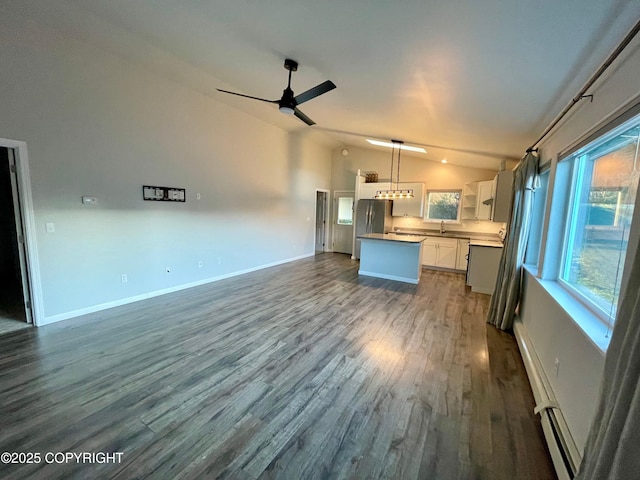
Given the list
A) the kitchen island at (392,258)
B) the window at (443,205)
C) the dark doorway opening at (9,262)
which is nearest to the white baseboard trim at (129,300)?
the dark doorway opening at (9,262)

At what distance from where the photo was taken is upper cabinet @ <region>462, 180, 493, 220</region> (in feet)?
18.7

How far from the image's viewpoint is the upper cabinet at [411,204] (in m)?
7.13

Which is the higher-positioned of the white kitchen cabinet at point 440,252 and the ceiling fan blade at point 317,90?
the ceiling fan blade at point 317,90

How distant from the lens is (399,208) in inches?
293

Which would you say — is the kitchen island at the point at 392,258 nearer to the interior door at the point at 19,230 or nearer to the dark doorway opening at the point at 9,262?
the interior door at the point at 19,230

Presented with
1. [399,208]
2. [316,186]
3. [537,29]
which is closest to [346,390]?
[537,29]

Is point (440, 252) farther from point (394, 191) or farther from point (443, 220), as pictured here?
point (394, 191)

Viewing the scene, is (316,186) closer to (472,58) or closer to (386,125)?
(386,125)

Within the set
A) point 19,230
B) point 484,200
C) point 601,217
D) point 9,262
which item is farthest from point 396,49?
point 9,262

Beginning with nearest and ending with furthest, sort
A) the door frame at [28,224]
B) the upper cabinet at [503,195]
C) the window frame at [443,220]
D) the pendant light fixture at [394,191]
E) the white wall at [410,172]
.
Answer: the door frame at [28,224] < the upper cabinet at [503,195] < the pendant light fixture at [394,191] < the white wall at [410,172] < the window frame at [443,220]

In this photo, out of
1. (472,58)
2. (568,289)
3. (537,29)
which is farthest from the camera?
(568,289)

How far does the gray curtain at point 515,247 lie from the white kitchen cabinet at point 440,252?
10.4 ft

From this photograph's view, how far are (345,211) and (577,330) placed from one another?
763 centimetres

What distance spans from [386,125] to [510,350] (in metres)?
3.57
